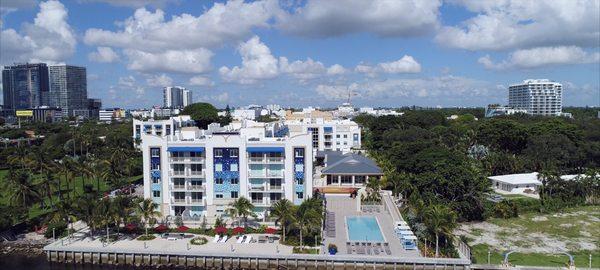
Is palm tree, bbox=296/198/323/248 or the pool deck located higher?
palm tree, bbox=296/198/323/248

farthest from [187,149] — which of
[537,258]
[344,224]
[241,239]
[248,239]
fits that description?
[537,258]

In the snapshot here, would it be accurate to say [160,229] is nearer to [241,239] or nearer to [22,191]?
[241,239]

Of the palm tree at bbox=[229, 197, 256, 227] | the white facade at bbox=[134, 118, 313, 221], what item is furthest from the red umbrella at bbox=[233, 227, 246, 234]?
the white facade at bbox=[134, 118, 313, 221]

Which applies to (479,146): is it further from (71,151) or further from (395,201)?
(71,151)

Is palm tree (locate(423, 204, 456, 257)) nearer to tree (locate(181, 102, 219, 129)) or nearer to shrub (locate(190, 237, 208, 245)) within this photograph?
shrub (locate(190, 237, 208, 245))

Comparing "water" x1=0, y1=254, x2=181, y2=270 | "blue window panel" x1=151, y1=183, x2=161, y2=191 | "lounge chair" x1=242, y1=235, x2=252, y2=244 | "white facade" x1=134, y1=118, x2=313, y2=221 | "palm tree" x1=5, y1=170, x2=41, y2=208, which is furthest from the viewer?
"blue window panel" x1=151, y1=183, x2=161, y2=191

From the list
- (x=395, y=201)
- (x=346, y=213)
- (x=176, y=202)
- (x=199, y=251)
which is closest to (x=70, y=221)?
(x=176, y=202)

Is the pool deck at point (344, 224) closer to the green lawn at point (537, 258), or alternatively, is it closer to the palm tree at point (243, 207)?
the green lawn at point (537, 258)

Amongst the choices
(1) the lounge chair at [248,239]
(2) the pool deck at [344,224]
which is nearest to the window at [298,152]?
(2) the pool deck at [344,224]
